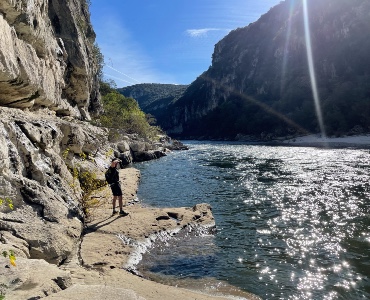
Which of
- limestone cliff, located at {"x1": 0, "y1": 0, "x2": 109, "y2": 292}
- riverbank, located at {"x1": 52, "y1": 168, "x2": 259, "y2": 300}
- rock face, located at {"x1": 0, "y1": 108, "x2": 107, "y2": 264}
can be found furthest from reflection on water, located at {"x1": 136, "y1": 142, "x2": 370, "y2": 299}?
limestone cliff, located at {"x1": 0, "y1": 0, "x2": 109, "y2": 292}

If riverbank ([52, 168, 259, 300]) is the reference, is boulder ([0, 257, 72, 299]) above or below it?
above

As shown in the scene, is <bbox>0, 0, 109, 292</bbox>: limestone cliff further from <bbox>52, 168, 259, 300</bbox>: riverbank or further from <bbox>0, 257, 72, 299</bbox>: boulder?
<bbox>52, 168, 259, 300</bbox>: riverbank

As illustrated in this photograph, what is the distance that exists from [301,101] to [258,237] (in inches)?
4737

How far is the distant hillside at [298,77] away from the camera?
9862cm

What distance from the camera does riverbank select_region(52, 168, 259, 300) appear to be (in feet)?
20.4

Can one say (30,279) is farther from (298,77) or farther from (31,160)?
(298,77)

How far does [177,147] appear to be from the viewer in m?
77.1

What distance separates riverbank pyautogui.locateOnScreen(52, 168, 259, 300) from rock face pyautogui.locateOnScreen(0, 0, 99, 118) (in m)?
6.35

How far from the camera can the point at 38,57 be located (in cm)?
1806

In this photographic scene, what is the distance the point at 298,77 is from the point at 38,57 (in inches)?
5109

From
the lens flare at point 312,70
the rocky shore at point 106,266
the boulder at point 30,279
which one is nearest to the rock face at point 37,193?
the rocky shore at point 106,266

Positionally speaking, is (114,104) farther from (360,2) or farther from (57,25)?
(360,2)

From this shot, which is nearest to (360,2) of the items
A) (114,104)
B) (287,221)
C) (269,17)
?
(269,17)

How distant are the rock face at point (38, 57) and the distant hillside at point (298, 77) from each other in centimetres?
8331
